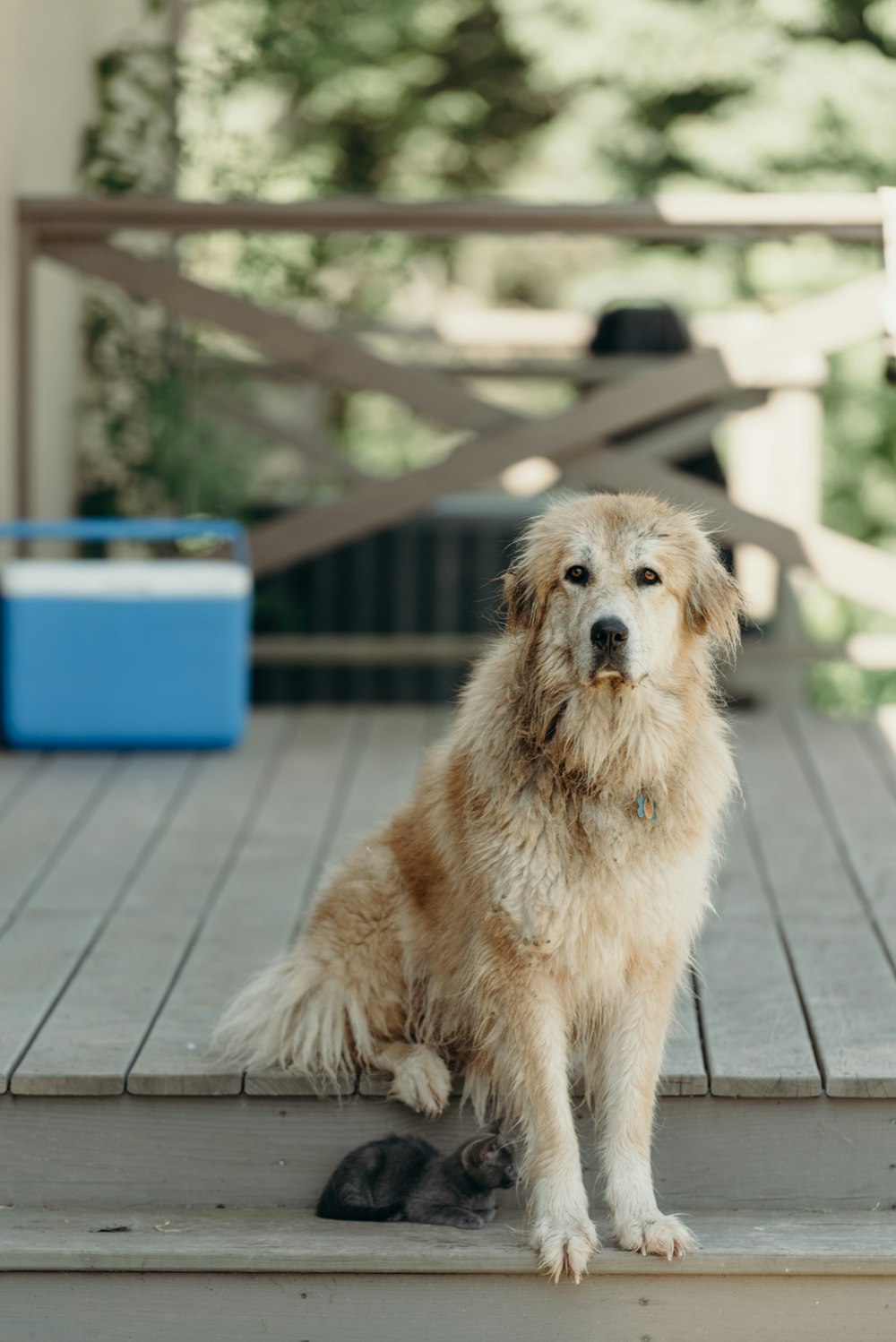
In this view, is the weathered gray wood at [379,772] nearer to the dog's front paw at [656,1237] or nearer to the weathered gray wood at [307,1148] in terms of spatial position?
the weathered gray wood at [307,1148]

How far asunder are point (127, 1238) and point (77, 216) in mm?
3106

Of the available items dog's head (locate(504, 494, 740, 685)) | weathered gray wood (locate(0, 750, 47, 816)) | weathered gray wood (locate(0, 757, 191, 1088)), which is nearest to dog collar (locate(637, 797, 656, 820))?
dog's head (locate(504, 494, 740, 685))

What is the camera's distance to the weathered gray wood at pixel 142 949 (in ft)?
8.26

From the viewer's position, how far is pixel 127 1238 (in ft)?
7.88

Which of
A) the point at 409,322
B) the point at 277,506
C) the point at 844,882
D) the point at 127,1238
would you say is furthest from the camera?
the point at 409,322

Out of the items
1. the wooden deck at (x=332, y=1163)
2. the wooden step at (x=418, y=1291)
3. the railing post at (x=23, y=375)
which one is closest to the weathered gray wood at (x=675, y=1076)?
the wooden deck at (x=332, y=1163)

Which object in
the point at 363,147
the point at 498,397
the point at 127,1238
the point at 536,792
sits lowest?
the point at 127,1238

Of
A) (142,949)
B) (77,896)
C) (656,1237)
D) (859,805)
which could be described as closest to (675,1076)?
(656,1237)

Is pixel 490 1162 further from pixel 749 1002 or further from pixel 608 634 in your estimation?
pixel 608 634

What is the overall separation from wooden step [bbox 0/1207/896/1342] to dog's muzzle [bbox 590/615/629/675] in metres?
0.85

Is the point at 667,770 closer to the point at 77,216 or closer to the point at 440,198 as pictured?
the point at 440,198

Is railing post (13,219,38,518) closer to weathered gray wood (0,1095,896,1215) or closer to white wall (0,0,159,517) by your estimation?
white wall (0,0,159,517)

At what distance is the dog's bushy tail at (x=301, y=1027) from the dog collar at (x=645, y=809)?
56 cm

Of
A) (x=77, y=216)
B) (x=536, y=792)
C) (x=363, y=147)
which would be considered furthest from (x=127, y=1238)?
(x=363, y=147)
